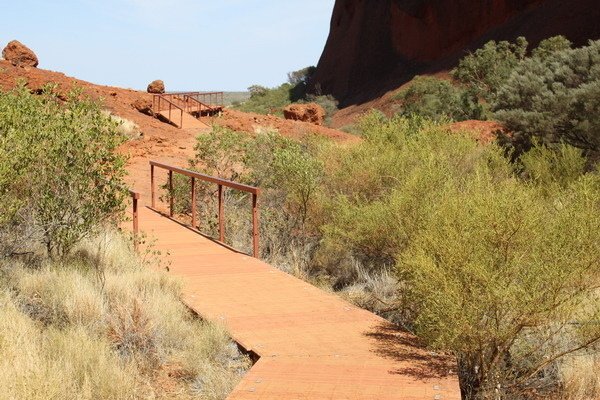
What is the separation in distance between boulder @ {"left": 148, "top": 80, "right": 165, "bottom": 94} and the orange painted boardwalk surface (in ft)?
96.5

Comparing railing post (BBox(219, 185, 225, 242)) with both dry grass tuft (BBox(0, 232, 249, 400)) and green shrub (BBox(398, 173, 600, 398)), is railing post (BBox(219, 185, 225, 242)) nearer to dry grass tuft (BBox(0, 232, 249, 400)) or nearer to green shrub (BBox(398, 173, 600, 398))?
dry grass tuft (BBox(0, 232, 249, 400))

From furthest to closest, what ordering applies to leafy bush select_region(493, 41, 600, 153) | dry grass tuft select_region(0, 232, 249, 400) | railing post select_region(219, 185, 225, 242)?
leafy bush select_region(493, 41, 600, 153)
railing post select_region(219, 185, 225, 242)
dry grass tuft select_region(0, 232, 249, 400)

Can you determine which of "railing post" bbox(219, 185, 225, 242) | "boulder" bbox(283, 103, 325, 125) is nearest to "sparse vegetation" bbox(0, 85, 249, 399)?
"railing post" bbox(219, 185, 225, 242)

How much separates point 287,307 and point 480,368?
86.1 inches

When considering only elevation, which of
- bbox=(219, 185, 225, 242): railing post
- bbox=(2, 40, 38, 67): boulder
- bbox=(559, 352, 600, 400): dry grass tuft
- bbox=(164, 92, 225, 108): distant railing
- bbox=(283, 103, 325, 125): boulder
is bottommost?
bbox=(559, 352, 600, 400): dry grass tuft

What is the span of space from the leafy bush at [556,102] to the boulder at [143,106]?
1419cm

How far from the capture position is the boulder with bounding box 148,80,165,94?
37.7 m

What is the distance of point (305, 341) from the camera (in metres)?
6.36

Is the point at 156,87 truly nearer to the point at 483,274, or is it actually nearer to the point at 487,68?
the point at 487,68

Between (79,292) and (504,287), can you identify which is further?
(79,292)

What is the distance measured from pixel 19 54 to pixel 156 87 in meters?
7.39

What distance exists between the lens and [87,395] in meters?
5.06

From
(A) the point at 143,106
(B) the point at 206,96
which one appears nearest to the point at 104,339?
(A) the point at 143,106

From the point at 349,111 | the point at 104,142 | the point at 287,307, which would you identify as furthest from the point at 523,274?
the point at 349,111
